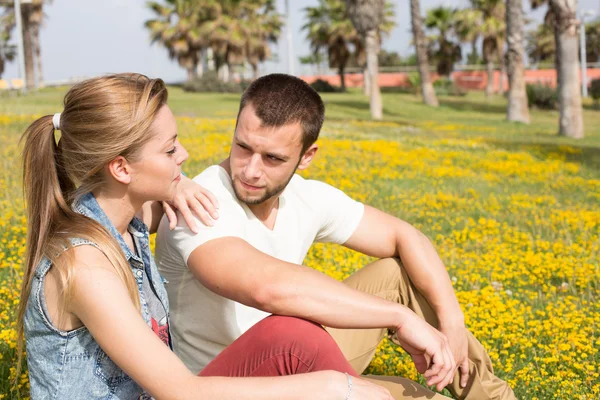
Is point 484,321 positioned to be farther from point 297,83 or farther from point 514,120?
point 514,120

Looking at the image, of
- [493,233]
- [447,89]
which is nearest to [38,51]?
[447,89]

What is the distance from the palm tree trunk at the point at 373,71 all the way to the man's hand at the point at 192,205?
23052 mm

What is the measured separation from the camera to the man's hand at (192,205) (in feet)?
8.71

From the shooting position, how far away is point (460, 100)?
38344mm

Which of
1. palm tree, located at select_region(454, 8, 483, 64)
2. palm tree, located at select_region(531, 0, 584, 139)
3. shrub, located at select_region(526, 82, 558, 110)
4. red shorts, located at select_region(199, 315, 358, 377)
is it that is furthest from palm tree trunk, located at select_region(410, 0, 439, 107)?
red shorts, located at select_region(199, 315, 358, 377)

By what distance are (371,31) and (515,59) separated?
5.14 meters

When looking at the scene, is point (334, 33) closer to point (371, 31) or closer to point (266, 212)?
point (371, 31)

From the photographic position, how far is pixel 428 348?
2.71 m

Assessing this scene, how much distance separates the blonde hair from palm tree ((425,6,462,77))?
4647cm

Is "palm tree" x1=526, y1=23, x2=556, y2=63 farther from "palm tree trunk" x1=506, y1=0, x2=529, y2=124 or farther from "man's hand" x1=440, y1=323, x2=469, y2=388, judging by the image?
"man's hand" x1=440, y1=323, x2=469, y2=388

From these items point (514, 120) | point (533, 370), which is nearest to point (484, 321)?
point (533, 370)

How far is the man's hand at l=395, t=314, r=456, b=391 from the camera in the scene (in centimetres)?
269

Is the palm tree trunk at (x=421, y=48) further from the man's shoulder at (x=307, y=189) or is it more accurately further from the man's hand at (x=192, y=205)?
the man's hand at (x=192, y=205)

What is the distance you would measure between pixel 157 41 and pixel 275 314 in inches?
1912
